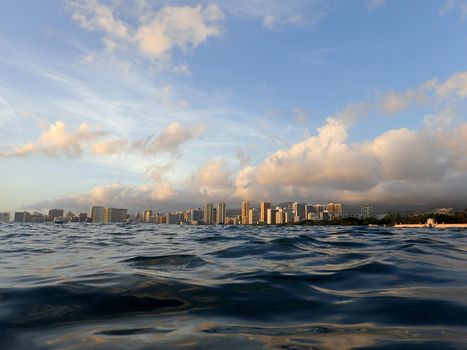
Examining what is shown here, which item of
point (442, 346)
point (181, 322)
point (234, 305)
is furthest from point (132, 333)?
point (442, 346)

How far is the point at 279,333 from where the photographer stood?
3.73 meters

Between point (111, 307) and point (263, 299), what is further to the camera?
point (263, 299)

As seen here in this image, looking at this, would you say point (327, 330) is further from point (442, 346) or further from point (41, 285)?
point (41, 285)

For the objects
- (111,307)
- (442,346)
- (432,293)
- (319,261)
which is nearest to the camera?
(442,346)

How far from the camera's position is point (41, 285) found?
6.05 metres

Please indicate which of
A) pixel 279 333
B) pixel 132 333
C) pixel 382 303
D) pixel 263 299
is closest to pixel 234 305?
pixel 263 299

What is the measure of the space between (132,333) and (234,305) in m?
1.63

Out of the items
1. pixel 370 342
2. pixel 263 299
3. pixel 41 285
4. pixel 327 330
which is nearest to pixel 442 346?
pixel 370 342

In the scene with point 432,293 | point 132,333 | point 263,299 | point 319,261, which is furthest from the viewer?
point 319,261

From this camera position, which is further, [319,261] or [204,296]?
[319,261]

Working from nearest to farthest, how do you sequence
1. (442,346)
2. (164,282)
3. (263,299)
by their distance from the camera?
(442,346) → (263,299) → (164,282)

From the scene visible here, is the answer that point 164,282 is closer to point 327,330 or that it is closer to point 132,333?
point 132,333

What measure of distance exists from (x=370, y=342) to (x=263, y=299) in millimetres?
2018

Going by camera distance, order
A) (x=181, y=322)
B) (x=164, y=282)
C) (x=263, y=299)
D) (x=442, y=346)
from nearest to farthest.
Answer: (x=442, y=346), (x=181, y=322), (x=263, y=299), (x=164, y=282)
